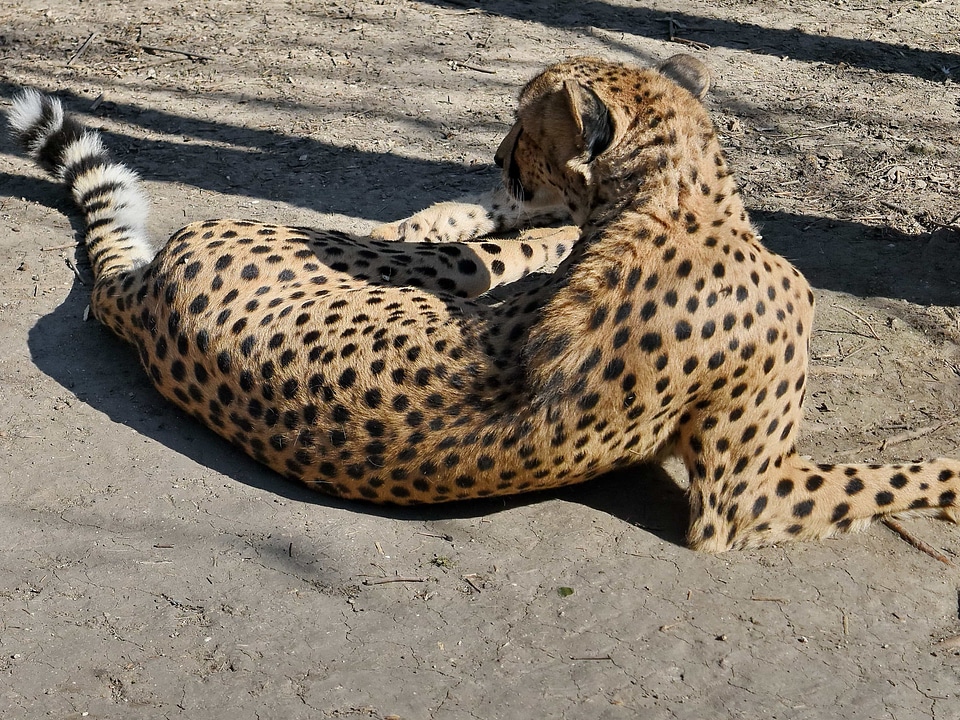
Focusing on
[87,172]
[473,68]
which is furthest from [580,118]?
[473,68]

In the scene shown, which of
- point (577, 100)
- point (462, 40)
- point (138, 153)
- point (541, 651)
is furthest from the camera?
point (462, 40)

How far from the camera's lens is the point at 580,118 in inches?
159

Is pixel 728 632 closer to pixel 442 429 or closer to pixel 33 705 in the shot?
pixel 442 429

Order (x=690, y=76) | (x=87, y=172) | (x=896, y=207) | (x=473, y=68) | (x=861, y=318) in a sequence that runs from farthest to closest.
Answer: (x=473, y=68)
(x=896, y=207)
(x=87, y=172)
(x=861, y=318)
(x=690, y=76)

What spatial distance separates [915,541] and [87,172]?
15.9 ft

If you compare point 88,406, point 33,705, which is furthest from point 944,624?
point 88,406

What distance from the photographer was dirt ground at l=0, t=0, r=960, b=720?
3604mm

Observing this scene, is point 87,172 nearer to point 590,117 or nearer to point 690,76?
point 590,117

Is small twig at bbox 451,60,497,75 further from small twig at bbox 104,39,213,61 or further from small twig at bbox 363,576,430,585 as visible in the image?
small twig at bbox 363,576,430,585

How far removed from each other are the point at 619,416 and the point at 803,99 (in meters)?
4.71

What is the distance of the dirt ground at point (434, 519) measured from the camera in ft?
11.8

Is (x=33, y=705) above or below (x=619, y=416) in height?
below

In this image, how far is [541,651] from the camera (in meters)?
3.72

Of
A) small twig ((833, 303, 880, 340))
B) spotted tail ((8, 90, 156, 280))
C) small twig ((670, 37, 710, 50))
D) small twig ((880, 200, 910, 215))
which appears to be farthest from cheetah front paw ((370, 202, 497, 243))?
small twig ((670, 37, 710, 50))
